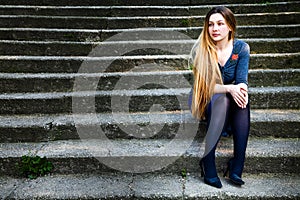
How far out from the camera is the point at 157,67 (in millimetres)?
3023

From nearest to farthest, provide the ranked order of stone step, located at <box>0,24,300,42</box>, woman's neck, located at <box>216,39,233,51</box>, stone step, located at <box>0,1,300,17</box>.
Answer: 1. woman's neck, located at <box>216,39,233,51</box>
2. stone step, located at <box>0,24,300,42</box>
3. stone step, located at <box>0,1,300,17</box>

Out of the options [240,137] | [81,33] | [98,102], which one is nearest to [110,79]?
[98,102]

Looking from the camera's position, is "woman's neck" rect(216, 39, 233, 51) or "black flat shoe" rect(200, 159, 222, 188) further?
"woman's neck" rect(216, 39, 233, 51)

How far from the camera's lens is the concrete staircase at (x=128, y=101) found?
2.02 meters

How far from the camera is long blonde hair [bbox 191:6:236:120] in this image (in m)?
2.05

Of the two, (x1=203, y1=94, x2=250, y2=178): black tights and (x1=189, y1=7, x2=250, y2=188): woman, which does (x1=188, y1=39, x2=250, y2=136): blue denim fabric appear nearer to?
(x1=189, y1=7, x2=250, y2=188): woman

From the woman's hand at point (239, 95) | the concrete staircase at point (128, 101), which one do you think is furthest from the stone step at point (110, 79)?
the woman's hand at point (239, 95)

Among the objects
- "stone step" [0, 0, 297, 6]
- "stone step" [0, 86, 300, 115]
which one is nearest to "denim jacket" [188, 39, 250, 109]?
"stone step" [0, 86, 300, 115]

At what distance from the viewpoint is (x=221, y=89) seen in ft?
6.57

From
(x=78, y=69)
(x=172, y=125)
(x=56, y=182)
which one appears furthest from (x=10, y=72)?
(x=172, y=125)

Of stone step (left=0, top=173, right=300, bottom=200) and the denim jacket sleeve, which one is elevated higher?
the denim jacket sleeve

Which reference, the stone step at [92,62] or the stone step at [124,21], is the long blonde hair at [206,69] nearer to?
the stone step at [92,62]

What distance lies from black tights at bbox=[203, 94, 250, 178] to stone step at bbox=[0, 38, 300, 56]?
1.39m

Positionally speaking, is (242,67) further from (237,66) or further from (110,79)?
(110,79)
